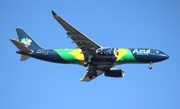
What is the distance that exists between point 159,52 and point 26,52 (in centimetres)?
2345

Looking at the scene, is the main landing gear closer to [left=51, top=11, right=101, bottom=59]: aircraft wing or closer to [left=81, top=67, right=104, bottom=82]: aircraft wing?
[left=81, top=67, right=104, bottom=82]: aircraft wing

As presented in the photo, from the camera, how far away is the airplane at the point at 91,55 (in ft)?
218

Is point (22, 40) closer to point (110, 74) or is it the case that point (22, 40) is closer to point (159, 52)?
point (110, 74)

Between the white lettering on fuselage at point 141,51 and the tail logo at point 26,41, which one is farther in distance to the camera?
the tail logo at point 26,41

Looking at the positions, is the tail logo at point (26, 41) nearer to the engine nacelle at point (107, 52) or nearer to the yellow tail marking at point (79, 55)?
the yellow tail marking at point (79, 55)

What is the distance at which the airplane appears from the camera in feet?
218

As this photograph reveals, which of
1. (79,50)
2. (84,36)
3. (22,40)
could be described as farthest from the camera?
(22,40)

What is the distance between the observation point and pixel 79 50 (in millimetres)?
70000

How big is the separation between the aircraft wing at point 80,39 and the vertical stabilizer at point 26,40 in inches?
426

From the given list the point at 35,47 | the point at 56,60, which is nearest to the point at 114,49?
the point at 56,60

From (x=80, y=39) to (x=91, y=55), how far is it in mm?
4063

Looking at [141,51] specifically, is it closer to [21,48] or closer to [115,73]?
[115,73]

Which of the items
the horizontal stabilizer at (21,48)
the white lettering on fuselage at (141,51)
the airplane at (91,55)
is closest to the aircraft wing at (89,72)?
the airplane at (91,55)

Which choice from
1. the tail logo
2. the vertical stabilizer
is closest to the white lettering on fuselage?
the vertical stabilizer
